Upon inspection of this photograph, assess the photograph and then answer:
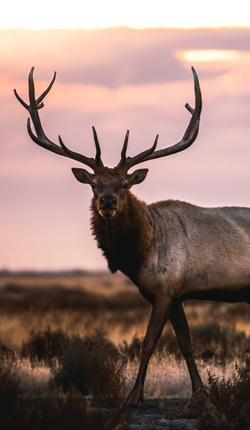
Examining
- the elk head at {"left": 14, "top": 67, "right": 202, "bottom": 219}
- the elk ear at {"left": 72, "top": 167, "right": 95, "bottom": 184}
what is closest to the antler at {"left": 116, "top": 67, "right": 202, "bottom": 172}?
the elk head at {"left": 14, "top": 67, "right": 202, "bottom": 219}

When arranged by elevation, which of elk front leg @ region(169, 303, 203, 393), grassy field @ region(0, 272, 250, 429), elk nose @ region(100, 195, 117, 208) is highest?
elk nose @ region(100, 195, 117, 208)

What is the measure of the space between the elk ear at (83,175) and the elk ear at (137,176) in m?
0.54

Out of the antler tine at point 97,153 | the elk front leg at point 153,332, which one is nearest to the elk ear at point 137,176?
the antler tine at point 97,153

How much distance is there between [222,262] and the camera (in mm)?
8492

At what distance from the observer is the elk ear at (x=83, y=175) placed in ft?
28.2

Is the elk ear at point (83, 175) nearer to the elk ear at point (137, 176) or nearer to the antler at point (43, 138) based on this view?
the antler at point (43, 138)

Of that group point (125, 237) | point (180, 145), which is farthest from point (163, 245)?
point (180, 145)

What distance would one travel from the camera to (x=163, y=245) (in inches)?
328

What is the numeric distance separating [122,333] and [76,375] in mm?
8783

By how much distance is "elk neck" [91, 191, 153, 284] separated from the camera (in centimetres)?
817

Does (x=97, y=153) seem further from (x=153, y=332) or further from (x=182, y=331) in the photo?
(x=182, y=331)

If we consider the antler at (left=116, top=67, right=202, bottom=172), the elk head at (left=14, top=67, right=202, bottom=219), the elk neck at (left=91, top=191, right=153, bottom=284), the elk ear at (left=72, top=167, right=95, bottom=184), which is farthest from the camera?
the elk ear at (left=72, top=167, right=95, bottom=184)

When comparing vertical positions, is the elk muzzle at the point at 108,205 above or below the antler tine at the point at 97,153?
below

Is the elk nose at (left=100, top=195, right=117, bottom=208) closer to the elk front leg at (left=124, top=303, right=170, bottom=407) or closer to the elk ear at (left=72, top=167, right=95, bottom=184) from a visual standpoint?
Result: the elk ear at (left=72, top=167, right=95, bottom=184)
